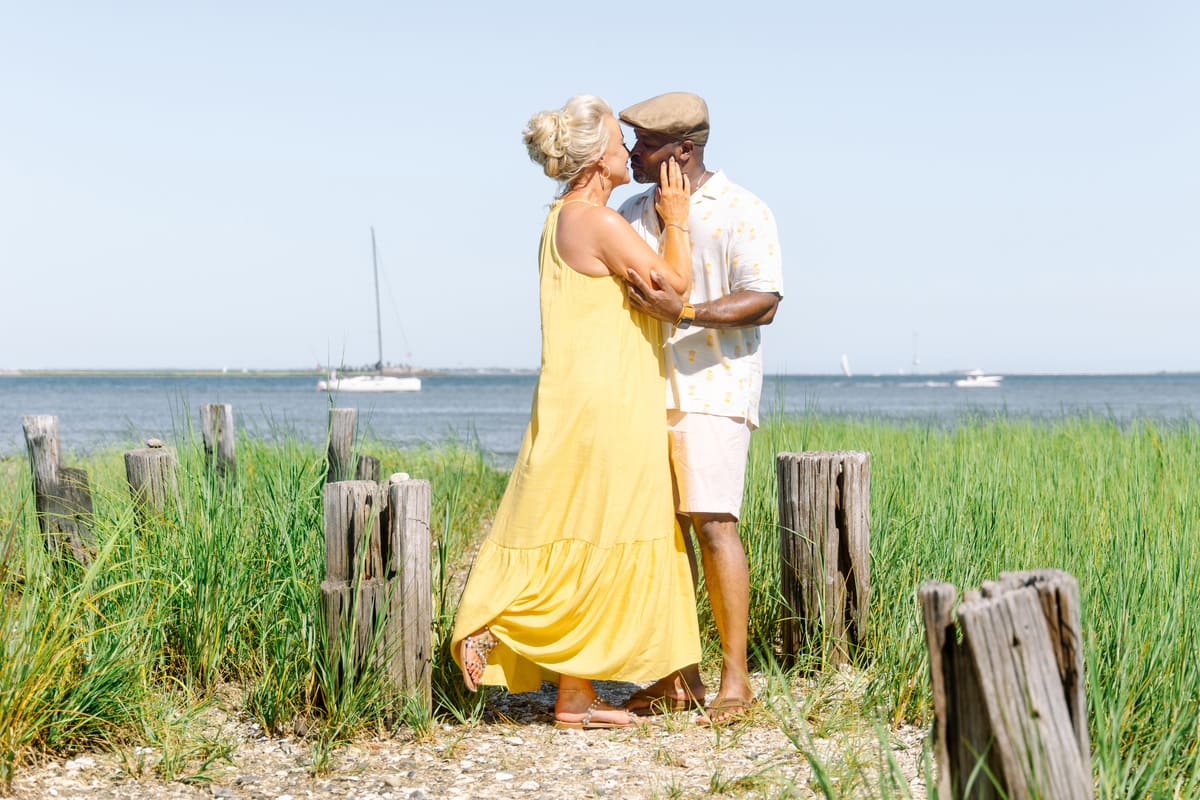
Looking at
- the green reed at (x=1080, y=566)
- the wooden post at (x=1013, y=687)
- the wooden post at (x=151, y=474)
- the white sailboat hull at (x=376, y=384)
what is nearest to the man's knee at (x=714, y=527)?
the green reed at (x=1080, y=566)

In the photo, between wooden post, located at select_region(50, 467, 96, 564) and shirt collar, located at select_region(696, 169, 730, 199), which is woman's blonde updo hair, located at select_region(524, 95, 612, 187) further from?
wooden post, located at select_region(50, 467, 96, 564)

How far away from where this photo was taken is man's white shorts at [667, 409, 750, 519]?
3.65 metres

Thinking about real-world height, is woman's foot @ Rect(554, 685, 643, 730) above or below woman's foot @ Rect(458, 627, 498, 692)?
below

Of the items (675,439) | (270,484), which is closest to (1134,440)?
(675,439)

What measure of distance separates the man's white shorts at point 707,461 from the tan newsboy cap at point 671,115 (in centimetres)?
96

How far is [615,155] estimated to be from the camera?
3.56m

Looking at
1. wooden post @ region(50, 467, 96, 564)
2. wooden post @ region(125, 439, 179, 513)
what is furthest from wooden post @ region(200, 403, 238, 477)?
wooden post @ region(125, 439, 179, 513)

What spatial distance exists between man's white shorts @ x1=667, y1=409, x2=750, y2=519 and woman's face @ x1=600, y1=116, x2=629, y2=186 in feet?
2.71

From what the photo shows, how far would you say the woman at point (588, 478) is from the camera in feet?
11.5

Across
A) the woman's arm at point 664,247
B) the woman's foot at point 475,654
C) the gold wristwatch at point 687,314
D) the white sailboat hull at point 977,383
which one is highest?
the woman's arm at point 664,247

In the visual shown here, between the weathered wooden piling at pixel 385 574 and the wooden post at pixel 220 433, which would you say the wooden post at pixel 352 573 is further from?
the wooden post at pixel 220 433

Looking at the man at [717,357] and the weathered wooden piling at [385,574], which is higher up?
the man at [717,357]

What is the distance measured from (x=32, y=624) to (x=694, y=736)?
81.6 inches

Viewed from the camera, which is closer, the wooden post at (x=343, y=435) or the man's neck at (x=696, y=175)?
the man's neck at (x=696, y=175)
